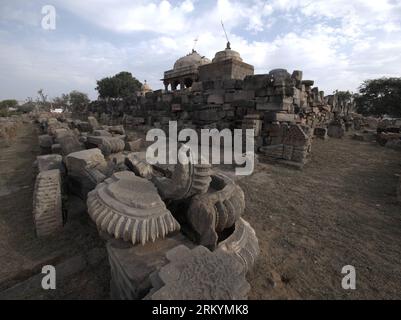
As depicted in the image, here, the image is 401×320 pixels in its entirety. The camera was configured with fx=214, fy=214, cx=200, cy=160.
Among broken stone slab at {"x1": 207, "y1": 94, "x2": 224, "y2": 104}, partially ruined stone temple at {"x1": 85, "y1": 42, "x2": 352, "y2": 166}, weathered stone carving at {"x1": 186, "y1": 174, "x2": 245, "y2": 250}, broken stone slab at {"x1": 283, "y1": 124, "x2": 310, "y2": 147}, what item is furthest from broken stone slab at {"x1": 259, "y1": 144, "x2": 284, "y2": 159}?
weathered stone carving at {"x1": 186, "y1": 174, "x2": 245, "y2": 250}

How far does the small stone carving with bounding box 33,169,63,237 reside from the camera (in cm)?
222

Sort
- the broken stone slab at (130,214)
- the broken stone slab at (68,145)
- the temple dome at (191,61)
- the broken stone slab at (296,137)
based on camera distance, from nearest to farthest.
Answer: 1. the broken stone slab at (130,214)
2. the broken stone slab at (68,145)
3. the broken stone slab at (296,137)
4. the temple dome at (191,61)

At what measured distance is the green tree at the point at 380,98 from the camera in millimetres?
24250

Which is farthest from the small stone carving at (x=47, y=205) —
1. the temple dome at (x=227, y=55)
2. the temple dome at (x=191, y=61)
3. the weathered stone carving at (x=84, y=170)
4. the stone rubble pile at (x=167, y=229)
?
the temple dome at (x=191, y=61)

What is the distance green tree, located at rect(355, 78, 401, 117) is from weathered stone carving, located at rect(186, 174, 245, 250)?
3112cm

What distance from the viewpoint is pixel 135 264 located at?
1374 mm

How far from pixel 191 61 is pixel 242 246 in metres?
18.9

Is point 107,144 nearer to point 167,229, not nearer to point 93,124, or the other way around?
point 167,229

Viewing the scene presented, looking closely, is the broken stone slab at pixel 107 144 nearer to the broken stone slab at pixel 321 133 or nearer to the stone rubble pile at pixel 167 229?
the stone rubble pile at pixel 167 229

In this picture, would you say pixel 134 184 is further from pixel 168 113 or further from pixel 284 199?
pixel 168 113

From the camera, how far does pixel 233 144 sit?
6449mm

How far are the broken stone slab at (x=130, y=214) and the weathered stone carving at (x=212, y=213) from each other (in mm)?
234
